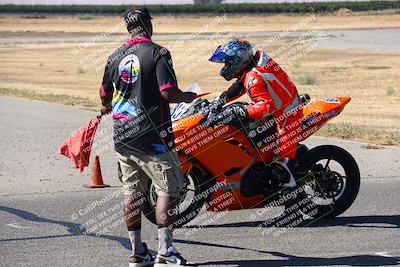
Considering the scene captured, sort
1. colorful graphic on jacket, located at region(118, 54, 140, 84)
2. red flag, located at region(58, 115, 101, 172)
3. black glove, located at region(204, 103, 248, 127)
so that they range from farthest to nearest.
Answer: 1. black glove, located at region(204, 103, 248, 127)
2. red flag, located at region(58, 115, 101, 172)
3. colorful graphic on jacket, located at region(118, 54, 140, 84)

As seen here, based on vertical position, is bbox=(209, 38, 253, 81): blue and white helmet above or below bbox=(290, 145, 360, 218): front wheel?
above

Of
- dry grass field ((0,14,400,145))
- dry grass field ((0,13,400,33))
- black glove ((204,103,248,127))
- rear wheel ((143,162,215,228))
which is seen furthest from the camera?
dry grass field ((0,13,400,33))

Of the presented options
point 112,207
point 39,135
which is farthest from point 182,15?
point 112,207

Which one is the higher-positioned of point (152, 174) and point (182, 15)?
point (152, 174)

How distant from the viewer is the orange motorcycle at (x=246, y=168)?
7934 millimetres

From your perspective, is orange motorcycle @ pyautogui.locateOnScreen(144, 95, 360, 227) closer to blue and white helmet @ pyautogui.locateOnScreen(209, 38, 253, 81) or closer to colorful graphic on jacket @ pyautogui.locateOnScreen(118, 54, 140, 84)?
blue and white helmet @ pyautogui.locateOnScreen(209, 38, 253, 81)

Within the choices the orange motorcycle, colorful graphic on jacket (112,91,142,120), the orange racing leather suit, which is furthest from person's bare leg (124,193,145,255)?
the orange racing leather suit

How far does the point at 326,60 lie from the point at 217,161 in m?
27.3

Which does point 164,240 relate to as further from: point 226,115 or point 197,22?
point 197,22

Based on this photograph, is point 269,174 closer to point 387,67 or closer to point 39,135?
point 39,135

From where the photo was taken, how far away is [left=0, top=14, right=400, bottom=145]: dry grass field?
58.6 feet

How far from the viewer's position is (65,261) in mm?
7008

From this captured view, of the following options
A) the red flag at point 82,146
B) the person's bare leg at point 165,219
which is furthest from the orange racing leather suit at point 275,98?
the person's bare leg at point 165,219

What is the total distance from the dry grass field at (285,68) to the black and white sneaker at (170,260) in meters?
7.71
